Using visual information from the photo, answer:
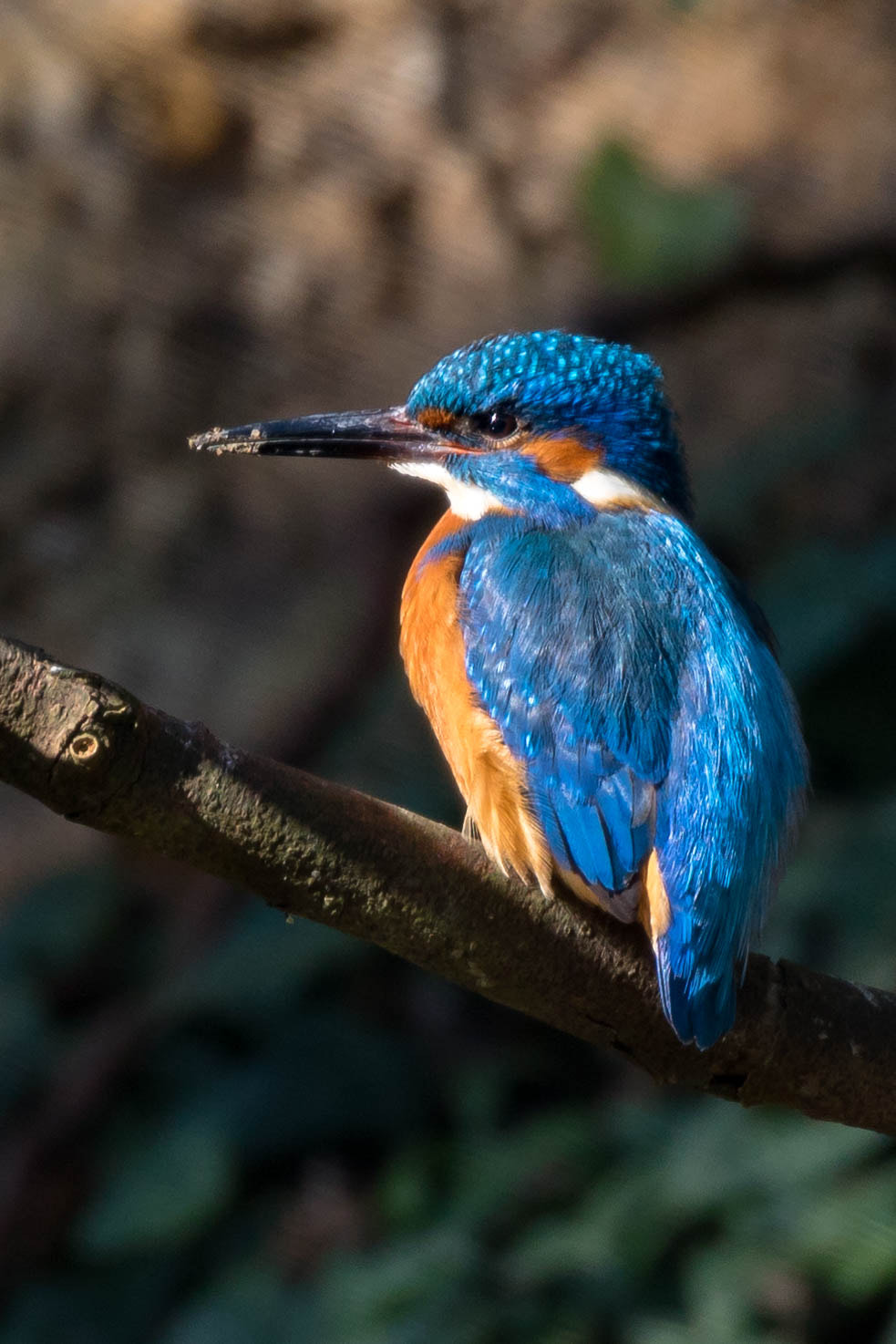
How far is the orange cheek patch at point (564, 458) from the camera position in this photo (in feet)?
7.50

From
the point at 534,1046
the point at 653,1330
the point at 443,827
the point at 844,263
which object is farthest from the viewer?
the point at 844,263

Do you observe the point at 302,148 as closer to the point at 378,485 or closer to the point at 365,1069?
the point at 378,485

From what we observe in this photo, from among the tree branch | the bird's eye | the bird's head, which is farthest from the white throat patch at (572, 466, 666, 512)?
the tree branch

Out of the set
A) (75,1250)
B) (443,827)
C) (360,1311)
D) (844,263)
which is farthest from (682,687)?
(844,263)

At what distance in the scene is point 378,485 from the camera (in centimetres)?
441

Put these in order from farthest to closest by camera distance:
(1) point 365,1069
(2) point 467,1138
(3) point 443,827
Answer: (1) point 365,1069
(2) point 467,1138
(3) point 443,827

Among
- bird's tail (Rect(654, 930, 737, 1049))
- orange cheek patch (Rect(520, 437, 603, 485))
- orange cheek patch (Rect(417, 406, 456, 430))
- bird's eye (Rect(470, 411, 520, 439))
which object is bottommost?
bird's tail (Rect(654, 930, 737, 1049))

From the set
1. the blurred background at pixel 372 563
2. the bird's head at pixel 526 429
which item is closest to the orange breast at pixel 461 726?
the bird's head at pixel 526 429

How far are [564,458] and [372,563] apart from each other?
1759mm

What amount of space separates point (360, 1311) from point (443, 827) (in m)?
1.31

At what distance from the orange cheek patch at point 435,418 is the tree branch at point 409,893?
86 cm

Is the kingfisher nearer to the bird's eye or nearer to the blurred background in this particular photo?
the bird's eye

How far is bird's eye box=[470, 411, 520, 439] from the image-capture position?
2307 mm

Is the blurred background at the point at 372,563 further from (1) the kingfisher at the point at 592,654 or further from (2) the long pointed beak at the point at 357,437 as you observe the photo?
(2) the long pointed beak at the point at 357,437
